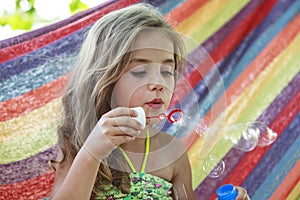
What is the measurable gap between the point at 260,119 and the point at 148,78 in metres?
0.77

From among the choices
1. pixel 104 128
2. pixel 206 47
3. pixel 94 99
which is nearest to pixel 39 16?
pixel 206 47

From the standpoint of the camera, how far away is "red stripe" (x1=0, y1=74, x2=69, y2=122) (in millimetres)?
1605

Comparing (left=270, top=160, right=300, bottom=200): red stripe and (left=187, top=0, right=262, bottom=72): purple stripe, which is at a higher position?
(left=187, top=0, right=262, bottom=72): purple stripe

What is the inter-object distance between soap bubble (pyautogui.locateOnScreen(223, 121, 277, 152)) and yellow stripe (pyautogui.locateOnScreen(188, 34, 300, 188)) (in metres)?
0.06

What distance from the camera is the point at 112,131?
1063mm

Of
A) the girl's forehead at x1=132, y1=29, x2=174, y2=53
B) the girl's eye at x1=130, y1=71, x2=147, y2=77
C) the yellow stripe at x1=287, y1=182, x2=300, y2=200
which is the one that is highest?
the girl's forehead at x1=132, y1=29, x2=174, y2=53

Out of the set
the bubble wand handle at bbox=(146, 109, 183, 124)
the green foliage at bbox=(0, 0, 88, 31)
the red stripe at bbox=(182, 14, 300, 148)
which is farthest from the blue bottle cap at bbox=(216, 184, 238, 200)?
the green foliage at bbox=(0, 0, 88, 31)

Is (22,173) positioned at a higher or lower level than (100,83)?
lower

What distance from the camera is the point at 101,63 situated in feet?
4.02

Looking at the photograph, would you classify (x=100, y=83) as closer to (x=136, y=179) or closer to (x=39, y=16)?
(x=136, y=179)

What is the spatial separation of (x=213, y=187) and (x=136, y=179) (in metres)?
0.49

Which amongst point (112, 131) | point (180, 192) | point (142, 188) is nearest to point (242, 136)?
point (180, 192)

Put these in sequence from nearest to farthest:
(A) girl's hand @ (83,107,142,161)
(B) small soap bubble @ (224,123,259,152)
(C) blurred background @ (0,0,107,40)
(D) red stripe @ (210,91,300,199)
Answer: (A) girl's hand @ (83,107,142,161)
(B) small soap bubble @ (224,123,259,152)
(D) red stripe @ (210,91,300,199)
(C) blurred background @ (0,0,107,40)

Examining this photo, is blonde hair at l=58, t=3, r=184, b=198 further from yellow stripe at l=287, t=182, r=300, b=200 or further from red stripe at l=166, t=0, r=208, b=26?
yellow stripe at l=287, t=182, r=300, b=200
